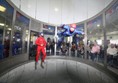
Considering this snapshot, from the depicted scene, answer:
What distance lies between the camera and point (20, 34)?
267 cm

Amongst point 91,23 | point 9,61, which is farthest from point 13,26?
point 91,23

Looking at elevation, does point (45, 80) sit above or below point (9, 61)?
below

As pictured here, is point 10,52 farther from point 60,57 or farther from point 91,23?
point 91,23

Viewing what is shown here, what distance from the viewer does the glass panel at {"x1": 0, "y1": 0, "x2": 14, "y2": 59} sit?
74.2 inches

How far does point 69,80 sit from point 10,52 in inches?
66.1

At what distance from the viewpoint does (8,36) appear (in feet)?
7.14

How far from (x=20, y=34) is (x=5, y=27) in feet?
2.08

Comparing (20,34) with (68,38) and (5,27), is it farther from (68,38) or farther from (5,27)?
(68,38)

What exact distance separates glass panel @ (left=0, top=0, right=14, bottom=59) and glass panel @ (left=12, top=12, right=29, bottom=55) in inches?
7.3

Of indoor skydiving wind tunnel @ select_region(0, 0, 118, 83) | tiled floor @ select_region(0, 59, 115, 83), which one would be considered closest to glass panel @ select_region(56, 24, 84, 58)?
indoor skydiving wind tunnel @ select_region(0, 0, 118, 83)

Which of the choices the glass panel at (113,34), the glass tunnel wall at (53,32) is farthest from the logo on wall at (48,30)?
the glass panel at (113,34)

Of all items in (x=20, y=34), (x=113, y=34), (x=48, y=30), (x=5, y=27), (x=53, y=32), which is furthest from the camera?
(x=48, y=30)

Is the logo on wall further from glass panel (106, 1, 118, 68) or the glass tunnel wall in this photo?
glass panel (106, 1, 118, 68)

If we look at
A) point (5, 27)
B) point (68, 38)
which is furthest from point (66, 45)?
point (5, 27)
